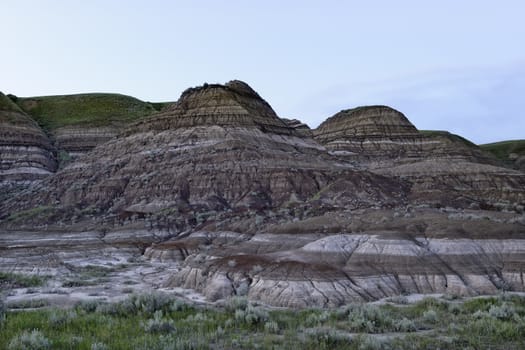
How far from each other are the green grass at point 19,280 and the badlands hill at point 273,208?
3.11m

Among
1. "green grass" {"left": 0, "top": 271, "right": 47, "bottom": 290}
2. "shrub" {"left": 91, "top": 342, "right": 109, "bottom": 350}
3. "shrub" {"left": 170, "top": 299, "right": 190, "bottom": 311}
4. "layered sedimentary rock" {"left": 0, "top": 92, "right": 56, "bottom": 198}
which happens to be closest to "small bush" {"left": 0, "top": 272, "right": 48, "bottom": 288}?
"green grass" {"left": 0, "top": 271, "right": 47, "bottom": 290}

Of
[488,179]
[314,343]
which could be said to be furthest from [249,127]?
[314,343]

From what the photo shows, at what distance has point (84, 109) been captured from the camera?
98062 mm

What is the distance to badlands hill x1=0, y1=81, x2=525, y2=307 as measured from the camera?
2167 cm

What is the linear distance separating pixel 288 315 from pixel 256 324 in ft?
7.18

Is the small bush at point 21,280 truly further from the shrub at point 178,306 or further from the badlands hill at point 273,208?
the shrub at point 178,306

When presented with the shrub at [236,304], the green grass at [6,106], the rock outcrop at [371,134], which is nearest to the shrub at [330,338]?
the shrub at [236,304]

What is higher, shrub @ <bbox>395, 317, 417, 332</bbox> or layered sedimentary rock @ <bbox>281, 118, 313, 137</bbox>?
layered sedimentary rock @ <bbox>281, 118, 313, 137</bbox>

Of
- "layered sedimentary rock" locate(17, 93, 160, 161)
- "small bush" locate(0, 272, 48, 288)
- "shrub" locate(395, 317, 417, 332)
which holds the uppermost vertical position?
"layered sedimentary rock" locate(17, 93, 160, 161)

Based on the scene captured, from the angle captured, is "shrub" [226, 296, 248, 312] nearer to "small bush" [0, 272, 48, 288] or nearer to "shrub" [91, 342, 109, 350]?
"shrub" [91, 342, 109, 350]

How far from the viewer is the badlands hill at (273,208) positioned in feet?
71.1

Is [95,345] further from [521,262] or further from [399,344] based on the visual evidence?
[521,262]

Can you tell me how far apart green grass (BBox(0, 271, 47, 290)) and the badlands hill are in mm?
3109

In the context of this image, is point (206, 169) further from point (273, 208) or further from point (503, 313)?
point (503, 313)
